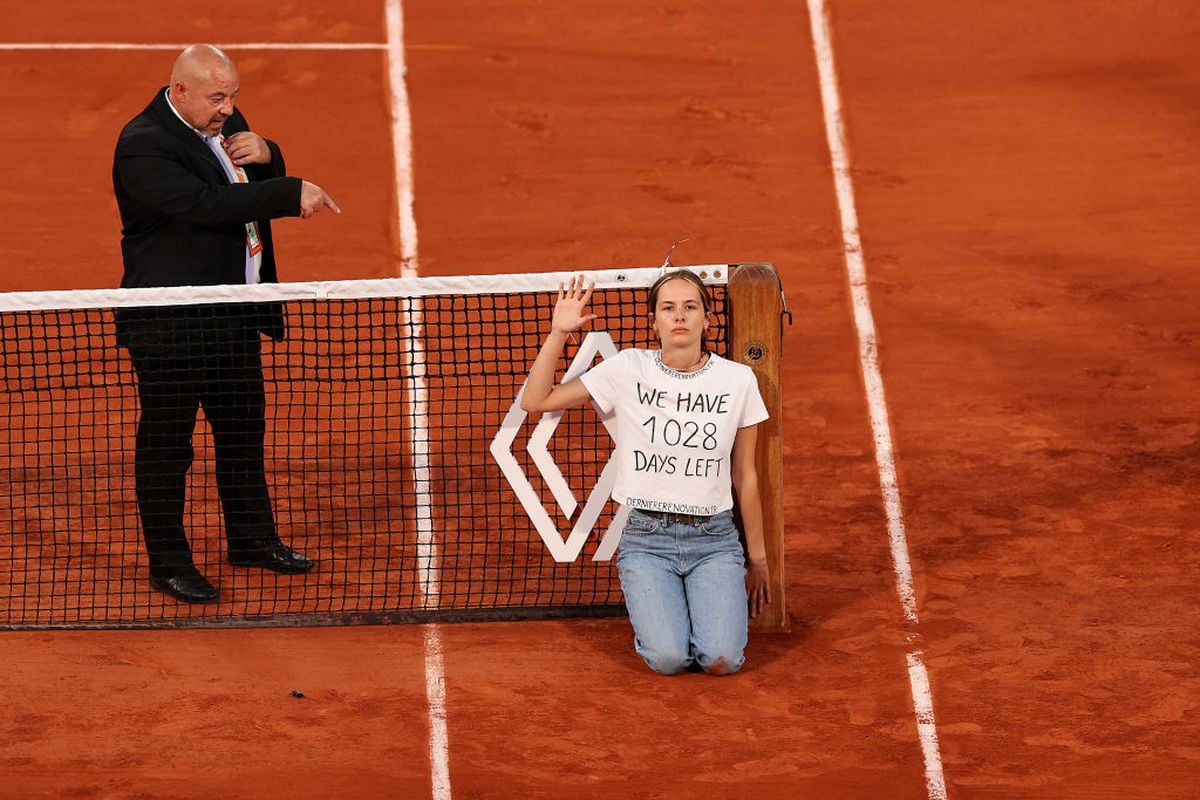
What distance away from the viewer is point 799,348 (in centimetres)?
1270

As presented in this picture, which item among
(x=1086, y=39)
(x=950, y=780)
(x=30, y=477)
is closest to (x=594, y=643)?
(x=950, y=780)

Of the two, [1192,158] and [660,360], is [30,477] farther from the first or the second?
[1192,158]

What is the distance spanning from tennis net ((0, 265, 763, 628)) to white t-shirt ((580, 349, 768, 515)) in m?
0.34

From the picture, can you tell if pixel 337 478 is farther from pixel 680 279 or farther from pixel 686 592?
pixel 680 279

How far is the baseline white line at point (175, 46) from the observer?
50.2ft

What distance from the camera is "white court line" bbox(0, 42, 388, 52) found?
1531 centimetres

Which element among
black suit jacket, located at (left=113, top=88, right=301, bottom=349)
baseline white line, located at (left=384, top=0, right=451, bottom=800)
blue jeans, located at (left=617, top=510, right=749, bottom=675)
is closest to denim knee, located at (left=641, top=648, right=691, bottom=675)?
blue jeans, located at (left=617, top=510, right=749, bottom=675)

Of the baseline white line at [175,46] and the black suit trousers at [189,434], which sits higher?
the baseline white line at [175,46]

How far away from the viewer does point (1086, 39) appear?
51.0 ft

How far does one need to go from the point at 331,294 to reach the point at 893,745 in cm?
318

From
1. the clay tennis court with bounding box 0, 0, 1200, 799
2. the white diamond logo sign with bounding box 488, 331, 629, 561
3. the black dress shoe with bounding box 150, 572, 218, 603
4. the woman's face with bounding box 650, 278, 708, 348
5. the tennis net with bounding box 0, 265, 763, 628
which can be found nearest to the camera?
the clay tennis court with bounding box 0, 0, 1200, 799

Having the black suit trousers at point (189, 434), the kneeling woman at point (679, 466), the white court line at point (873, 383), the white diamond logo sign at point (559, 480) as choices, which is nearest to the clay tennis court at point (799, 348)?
the white court line at point (873, 383)

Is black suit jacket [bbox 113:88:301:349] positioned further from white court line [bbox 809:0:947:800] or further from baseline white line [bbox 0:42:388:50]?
baseline white line [bbox 0:42:388:50]

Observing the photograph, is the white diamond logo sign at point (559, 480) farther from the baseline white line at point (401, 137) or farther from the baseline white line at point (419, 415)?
the baseline white line at point (401, 137)
